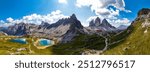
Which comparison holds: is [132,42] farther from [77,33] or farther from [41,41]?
[41,41]

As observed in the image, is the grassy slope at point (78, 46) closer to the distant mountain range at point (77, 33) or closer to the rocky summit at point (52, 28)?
the distant mountain range at point (77, 33)

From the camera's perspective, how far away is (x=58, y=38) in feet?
54.1

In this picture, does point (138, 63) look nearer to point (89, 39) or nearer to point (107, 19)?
point (107, 19)

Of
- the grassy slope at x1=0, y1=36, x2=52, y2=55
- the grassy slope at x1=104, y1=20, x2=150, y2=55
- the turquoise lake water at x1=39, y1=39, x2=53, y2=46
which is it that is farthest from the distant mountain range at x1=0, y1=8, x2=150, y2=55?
the grassy slope at x1=0, y1=36, x2=52, y2=55

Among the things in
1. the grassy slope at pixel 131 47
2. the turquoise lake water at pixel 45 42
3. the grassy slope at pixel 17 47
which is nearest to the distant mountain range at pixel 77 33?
the grassy slope at pixel 131 47

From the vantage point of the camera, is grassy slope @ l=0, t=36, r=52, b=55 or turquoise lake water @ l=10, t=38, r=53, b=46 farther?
turquoise lake water @ l=10, t=38, r=53, b=46

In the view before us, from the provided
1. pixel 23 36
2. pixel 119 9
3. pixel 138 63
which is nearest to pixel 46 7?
pixel 23 36

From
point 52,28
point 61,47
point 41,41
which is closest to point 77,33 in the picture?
point 52,28

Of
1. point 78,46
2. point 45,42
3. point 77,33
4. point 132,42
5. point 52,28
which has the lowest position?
point 78,46

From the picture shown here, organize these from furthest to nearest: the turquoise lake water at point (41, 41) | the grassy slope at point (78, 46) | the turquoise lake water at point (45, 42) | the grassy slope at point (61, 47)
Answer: the turquoise lake water at point (45, 42) < the turquoise lake water at point (41, 41) < the grassy slope at point (78, 46) < the grassy slope at point (61, 47)

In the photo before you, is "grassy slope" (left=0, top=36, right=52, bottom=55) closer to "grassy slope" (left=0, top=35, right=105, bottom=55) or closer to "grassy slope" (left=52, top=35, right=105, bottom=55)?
"grassy slope" (left=0, top=35, right=105, bottom=55)

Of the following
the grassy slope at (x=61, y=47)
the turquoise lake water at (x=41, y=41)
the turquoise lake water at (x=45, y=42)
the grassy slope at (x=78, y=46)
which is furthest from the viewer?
the turquoise lake water at (x=45, y=42)

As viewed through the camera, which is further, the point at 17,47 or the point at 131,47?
the point at 131,47

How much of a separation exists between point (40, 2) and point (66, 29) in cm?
275
